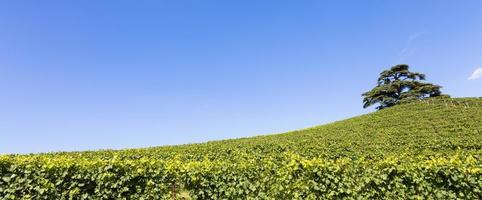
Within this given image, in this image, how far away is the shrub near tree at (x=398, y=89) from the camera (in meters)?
68.1

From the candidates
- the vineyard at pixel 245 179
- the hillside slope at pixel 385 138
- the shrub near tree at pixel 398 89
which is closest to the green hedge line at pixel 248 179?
the vineyard at pixel 245 179

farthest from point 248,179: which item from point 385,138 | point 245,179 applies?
point 385,138

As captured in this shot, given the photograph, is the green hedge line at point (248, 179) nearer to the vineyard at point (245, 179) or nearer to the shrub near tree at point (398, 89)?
the vineyard at point (245, 179)

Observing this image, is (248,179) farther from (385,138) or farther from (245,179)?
(385,138)

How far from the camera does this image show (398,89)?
229ft

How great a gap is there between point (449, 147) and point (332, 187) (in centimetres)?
2137

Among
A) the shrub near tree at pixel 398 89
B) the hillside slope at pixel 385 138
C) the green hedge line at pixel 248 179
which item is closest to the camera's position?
the green hedge line at pixel 248 179

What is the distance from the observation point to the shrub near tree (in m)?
68.1

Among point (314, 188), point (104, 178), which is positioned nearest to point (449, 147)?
point (314, 188)

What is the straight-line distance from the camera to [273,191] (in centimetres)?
1170

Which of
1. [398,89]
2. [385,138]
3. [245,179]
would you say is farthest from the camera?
[398,89]

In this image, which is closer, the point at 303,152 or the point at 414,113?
the point at 303,152

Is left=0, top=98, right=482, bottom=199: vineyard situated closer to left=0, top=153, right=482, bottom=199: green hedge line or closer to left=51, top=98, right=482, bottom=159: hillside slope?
left=0, top=153, right=482, bottom=199: green hedge line

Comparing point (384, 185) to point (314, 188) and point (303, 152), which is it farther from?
point (303, 152)
